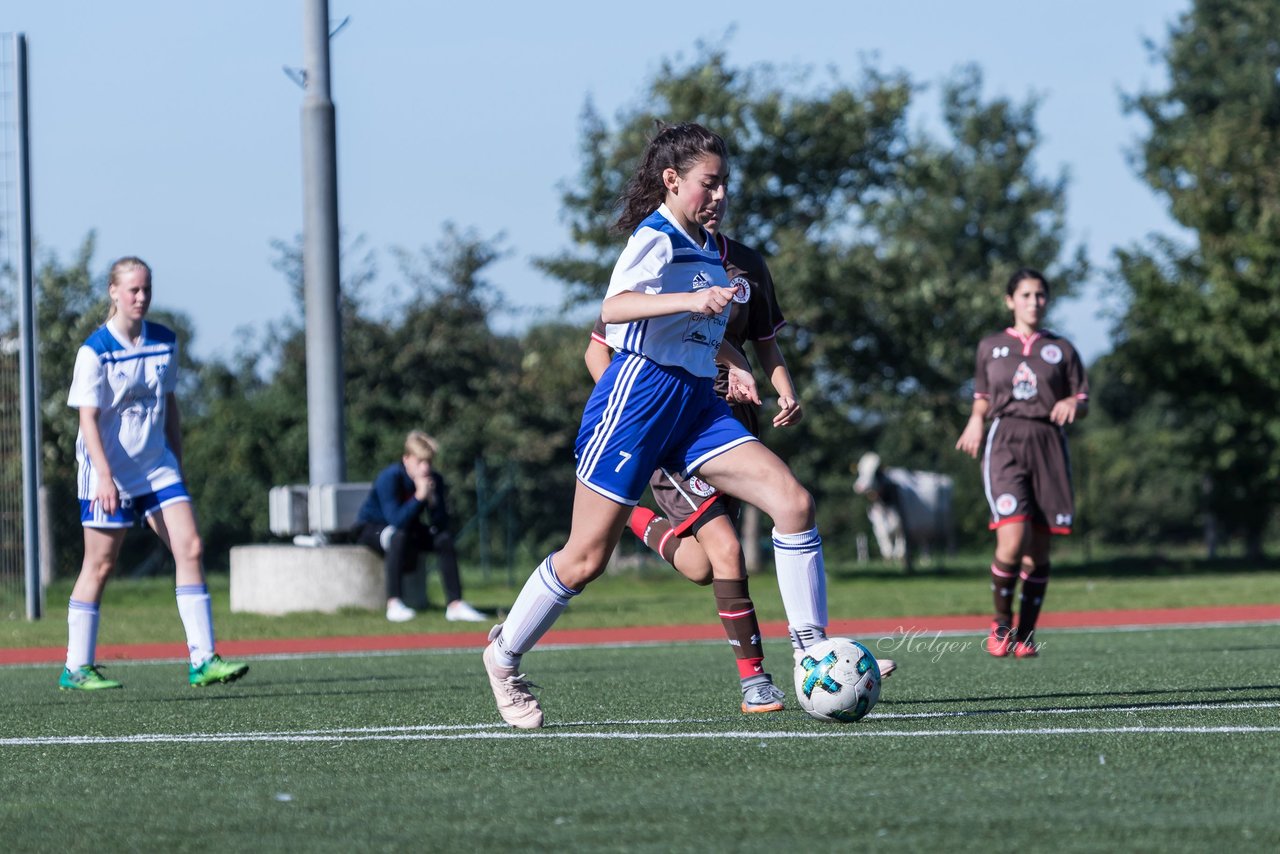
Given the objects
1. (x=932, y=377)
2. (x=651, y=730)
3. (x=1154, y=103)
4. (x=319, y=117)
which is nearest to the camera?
(x=651, y=730)

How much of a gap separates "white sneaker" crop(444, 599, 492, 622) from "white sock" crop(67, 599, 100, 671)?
6633 mm

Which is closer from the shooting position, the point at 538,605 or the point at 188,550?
the point at 538,605

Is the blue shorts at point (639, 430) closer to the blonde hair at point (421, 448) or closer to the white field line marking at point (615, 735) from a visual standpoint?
the white field line marking at point (615, 735)

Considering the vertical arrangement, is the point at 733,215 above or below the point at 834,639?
above

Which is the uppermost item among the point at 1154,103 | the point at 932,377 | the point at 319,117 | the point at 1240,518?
the point at 1154,103

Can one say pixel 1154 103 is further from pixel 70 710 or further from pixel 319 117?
pixel 70 710

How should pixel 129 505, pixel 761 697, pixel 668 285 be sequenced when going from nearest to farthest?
pixel 668 285, pixel 761 697, pixel 129 505

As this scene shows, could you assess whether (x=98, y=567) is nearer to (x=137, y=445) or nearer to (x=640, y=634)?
(x=137, y=445)

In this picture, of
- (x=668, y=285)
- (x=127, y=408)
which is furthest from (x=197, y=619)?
(x=668, y=285)

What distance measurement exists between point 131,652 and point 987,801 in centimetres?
901

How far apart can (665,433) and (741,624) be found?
119 centimetres

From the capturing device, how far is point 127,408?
8.14 m

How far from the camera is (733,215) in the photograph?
31.7m

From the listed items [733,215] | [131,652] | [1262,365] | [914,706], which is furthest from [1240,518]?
[914,706]
